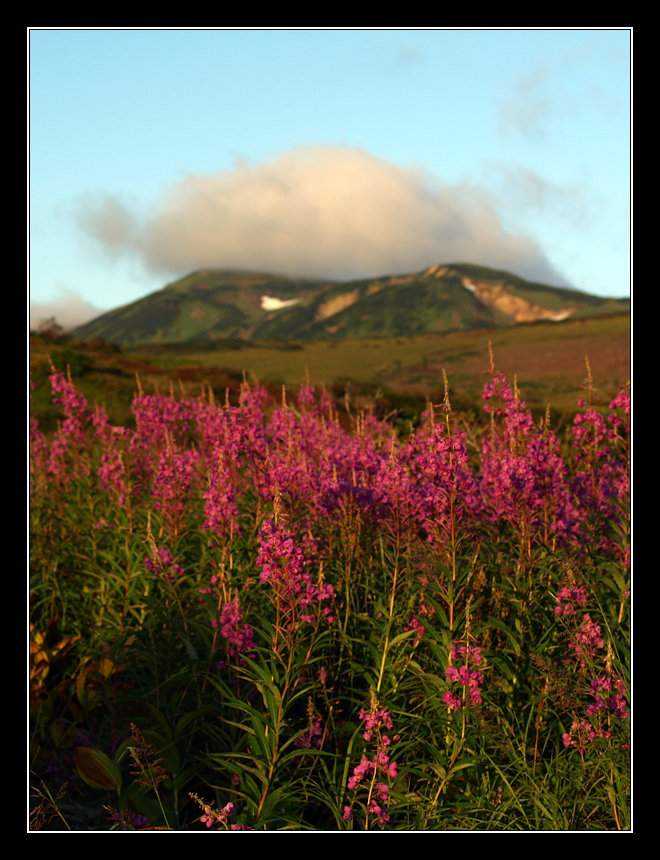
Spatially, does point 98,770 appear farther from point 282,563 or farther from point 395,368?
point 395,368

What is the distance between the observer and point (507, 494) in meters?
5.12

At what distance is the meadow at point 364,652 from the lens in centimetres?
391

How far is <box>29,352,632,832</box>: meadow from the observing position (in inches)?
154

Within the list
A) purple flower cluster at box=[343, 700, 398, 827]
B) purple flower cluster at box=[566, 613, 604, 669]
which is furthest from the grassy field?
purple flower cluster at box=[343, 700, 398, 827]

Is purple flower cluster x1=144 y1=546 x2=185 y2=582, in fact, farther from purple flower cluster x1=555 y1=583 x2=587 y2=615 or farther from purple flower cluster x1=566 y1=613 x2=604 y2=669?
purple flower cluster x1=566 y1=613 x2=604 y2=669

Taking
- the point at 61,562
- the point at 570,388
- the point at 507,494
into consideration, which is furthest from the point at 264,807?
the point at 570,388

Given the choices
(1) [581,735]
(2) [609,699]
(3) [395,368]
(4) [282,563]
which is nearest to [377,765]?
(4) [282,563]

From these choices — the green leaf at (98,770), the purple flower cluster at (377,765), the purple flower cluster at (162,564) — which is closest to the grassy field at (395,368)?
the purple flower cluster at (162,564)

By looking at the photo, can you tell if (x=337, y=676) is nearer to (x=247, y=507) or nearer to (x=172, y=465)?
(x=247, y=507)

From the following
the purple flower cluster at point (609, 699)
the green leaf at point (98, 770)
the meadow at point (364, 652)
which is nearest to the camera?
the meadow at point (364, 652)

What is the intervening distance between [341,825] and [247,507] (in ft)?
9.68

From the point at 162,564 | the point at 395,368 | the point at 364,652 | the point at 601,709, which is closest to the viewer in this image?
the point at 601,709

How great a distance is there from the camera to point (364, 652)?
516cm

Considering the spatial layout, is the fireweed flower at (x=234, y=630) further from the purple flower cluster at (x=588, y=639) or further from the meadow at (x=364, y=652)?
the purple flower cluster at (x=588, y=639)
